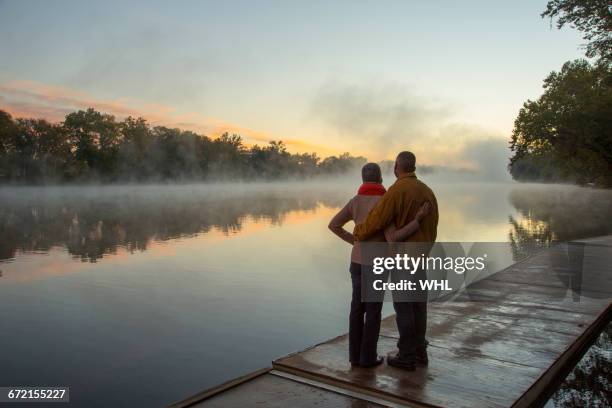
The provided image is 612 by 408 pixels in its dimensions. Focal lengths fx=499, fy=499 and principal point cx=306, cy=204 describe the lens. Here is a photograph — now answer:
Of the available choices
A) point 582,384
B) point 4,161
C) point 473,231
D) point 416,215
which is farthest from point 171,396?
point 4,161

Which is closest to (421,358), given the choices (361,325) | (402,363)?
(402,363)

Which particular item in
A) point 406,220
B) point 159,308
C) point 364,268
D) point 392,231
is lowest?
point 159,308

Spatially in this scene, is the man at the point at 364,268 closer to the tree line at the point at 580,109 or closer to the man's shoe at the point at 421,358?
the man's shoe at the point at 421,358

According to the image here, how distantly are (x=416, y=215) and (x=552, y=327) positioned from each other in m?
3.61

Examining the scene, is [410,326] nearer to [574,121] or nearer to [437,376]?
[437,376]

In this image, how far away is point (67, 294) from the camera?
11797 millimetres

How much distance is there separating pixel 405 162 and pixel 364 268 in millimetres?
1105

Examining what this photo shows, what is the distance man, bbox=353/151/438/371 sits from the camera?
4.68m

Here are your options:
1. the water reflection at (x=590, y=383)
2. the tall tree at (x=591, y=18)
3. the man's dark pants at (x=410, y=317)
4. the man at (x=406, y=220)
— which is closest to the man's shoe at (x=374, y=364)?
the man at (x=406, y=220)

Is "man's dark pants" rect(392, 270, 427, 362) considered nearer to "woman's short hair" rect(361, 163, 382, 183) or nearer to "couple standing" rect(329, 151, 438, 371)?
"couple standing" rect(329, 151, 438, 371)

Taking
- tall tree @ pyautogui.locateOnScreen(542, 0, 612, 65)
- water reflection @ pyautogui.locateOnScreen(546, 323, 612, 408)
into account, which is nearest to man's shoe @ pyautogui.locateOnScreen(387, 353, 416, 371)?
water reflection @ pyautogui.locateOnScreen(546, 323, 612, 408)

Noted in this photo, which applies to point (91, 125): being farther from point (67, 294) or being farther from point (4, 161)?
point (67, 294)

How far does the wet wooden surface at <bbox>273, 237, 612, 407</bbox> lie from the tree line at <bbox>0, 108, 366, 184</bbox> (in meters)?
96.7

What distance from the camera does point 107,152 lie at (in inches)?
4055
